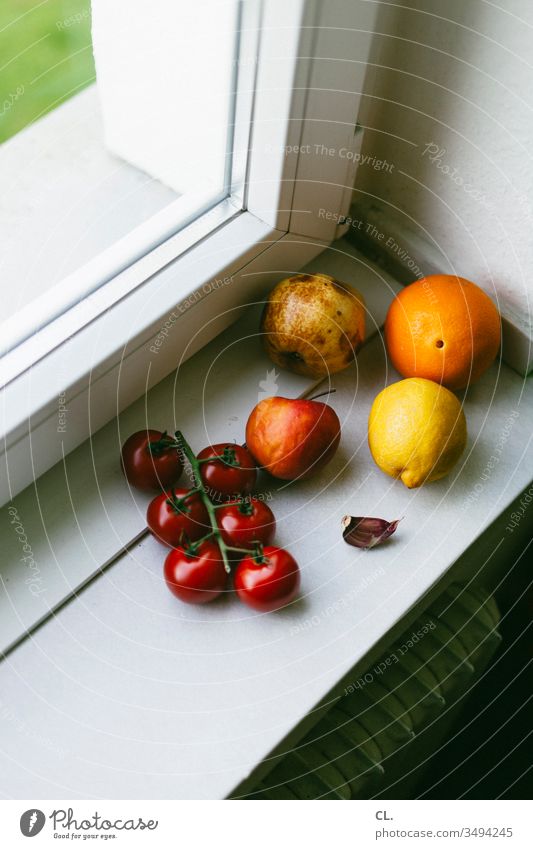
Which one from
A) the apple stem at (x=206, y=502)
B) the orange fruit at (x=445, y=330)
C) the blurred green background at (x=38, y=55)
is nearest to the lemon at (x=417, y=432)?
the orange fruit at (x=445, y=330)

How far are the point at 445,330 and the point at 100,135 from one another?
0.99 feet

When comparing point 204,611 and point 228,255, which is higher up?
point 228,255

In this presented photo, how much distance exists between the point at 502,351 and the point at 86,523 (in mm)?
367

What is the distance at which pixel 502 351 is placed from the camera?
0.74m

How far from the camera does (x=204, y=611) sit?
62 centimetres

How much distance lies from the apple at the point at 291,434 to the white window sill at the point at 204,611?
0.04 m

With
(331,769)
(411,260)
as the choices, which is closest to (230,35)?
(411,260)

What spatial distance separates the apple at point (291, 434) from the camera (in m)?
0.62

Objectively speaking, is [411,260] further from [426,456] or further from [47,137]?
[47,137]

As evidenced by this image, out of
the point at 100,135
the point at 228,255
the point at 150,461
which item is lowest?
the point at 150,461

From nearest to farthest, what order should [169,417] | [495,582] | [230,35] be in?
[230,35] < [169,417] < [495,582]

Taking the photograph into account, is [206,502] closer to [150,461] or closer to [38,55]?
[150,461]

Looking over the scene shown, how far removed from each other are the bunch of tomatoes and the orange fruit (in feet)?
0.49

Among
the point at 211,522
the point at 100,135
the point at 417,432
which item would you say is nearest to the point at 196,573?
the point at 211,522
